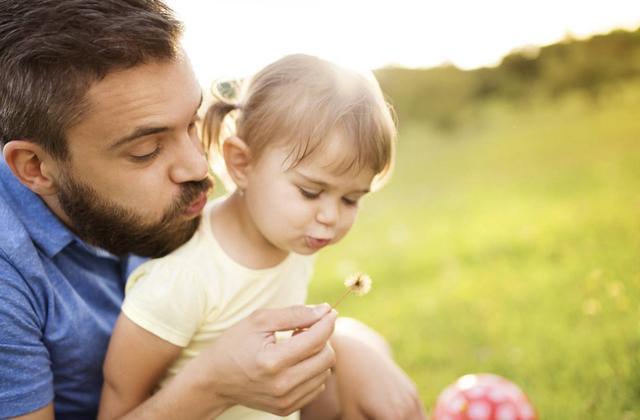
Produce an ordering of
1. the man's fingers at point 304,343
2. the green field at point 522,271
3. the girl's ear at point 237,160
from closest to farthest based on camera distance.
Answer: the man's fingers at point 304,343, the girl's ear at point 237,160, the green field at point 522,271

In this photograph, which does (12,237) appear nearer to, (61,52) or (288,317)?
(61,52)

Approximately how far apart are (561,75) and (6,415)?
15703 mm

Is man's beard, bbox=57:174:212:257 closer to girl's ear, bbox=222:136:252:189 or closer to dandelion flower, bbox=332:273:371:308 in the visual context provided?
girl's ear, bbox=222:136:252:189

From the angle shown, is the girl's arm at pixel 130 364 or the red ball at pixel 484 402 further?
the red ball at pixel 484 402

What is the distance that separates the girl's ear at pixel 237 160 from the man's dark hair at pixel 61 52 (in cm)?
36

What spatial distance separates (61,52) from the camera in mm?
2115

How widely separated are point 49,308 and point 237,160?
769mm

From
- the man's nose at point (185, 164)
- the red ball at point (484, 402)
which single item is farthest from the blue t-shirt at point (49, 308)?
the red ball at point (484, 402)

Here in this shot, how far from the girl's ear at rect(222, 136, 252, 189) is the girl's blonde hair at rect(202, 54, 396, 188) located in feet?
0.12

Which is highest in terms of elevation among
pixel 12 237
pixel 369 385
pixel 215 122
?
pixel 215 122

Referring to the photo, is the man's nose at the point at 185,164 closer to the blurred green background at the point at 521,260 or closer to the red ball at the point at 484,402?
the red ball at the point at 484,402

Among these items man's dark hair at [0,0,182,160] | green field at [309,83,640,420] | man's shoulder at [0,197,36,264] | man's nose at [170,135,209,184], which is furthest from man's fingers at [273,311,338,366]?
green field at [309,83,640,420]

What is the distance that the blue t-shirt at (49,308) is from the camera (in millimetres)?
2051

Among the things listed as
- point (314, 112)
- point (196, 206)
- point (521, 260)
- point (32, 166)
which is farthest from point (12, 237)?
point (521, 260)
